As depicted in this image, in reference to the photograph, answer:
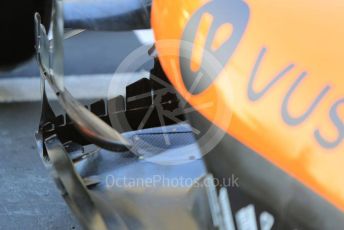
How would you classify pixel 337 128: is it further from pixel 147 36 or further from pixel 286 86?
pixel 147 36

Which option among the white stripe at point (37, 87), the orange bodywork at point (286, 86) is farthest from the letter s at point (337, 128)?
the white stripe at point (37, 87)

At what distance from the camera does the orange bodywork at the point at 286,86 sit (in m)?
0.91

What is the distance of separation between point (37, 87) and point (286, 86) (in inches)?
89.8

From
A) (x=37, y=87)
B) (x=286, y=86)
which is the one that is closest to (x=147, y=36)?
(x=37, y=87)

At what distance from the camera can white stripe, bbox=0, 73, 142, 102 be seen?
9.56 ft

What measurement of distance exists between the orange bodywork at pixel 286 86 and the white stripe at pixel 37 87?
6.30 ft

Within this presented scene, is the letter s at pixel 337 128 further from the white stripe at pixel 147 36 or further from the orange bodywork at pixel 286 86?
the white stripe at pixel 147 36

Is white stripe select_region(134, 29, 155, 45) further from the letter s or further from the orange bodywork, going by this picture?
the letter s

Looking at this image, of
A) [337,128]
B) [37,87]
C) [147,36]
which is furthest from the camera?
[37,87]

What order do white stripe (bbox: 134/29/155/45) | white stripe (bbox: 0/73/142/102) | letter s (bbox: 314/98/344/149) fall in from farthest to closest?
white stripe (bbox: 0/73/142/102) < white stripe (bbox: 134/29/155/45) < letter s (bbox: 314/98/344/149)

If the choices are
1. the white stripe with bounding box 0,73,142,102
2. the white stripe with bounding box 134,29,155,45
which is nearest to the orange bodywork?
the white stripe with bounding box 134,29,155,45

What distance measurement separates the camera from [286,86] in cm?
95

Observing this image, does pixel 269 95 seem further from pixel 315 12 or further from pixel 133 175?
pixel 133 175

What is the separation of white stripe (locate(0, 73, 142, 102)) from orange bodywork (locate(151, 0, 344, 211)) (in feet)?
6.30
